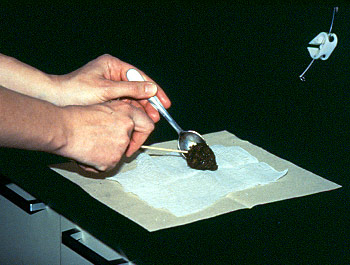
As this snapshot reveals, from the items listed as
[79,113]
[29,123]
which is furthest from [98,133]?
[29,123]

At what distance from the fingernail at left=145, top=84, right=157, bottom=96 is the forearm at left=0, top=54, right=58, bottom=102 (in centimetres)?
25

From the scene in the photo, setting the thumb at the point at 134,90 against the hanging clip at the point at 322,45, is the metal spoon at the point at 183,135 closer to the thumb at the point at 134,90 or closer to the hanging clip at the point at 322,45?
the thumb at the point at 134,90

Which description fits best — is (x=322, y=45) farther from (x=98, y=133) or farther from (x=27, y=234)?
(x=27, y=234)

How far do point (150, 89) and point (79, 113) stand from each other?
27 centimetres

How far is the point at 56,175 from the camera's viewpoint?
4.69 feet

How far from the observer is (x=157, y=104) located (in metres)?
1.56

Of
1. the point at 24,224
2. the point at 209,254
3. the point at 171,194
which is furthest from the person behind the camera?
the point at 24,224

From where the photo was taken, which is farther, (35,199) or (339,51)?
(339,51)

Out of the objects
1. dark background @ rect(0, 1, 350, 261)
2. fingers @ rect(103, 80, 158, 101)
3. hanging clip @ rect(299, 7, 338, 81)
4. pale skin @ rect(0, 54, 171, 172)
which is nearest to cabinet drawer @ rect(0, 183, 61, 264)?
pale skin @ rect(0, 54, 171, 172)

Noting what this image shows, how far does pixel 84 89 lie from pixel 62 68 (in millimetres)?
604

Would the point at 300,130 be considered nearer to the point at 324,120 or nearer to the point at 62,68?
the point at 324,120

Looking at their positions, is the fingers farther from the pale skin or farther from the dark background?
the dark background

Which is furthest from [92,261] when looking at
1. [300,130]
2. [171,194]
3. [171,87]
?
[171,87]

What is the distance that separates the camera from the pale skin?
1150mm
